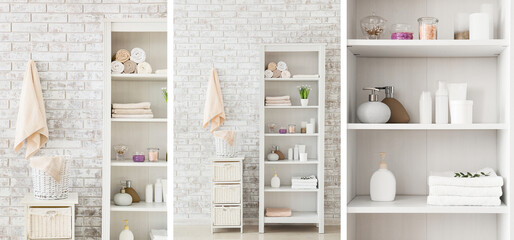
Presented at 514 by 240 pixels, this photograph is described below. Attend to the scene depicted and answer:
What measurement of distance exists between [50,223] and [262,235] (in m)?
2.22

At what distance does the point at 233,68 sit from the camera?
211 inches

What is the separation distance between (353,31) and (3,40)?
2545 millimetres

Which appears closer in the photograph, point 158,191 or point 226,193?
point 158,191

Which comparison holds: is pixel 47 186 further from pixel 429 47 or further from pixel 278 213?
pixel 429 47

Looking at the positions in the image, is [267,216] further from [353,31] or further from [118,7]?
[353,31]

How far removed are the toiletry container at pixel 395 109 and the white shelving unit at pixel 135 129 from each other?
5.85 feet

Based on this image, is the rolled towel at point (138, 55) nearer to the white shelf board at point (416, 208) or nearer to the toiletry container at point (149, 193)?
the toiletry container at point (149, 193)

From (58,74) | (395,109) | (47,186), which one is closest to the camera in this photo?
(395,109)

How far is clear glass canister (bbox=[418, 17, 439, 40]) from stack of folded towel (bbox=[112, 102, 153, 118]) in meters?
2.16

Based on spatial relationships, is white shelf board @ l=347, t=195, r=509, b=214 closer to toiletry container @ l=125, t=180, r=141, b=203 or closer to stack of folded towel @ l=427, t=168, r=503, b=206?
stack of folded towel @ l=427, t=168, r=503, b=206

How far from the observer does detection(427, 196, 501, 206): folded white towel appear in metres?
2.38

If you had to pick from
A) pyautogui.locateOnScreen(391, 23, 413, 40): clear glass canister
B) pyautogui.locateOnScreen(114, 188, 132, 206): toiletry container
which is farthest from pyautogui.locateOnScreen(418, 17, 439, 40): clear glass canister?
pyautogui.locateOnScreen(114, 188, 132, 206): toiletry container

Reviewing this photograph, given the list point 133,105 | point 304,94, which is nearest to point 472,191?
point 133,105

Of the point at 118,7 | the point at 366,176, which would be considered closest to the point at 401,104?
the point at 366,176
